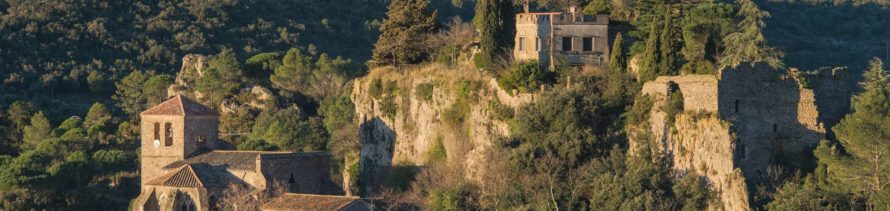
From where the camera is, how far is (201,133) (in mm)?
64625

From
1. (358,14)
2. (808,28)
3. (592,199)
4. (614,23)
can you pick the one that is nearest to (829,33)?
(808,28)

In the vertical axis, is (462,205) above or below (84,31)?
below

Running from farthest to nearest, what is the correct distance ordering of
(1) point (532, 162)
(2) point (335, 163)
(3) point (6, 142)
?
(3) point (6, 142) → (2) point (335, 163) → (1) point (532, 162)

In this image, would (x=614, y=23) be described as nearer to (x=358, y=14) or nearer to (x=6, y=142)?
(x=6, y=142)

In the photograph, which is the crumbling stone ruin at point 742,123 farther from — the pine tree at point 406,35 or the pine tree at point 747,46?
the pine tree at point 406,35

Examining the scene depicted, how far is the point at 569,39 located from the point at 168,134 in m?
15.5

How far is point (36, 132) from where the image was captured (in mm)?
82625

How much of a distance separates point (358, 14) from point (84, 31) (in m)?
15.2

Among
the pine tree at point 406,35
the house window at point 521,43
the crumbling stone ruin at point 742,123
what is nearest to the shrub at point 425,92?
the pine tree at point 406,35

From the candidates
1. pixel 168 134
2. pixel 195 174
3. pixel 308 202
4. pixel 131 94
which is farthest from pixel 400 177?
pixel 131 94

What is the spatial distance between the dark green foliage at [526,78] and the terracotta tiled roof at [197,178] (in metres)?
10.1

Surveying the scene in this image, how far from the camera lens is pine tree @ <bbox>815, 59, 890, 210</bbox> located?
47.7 meters

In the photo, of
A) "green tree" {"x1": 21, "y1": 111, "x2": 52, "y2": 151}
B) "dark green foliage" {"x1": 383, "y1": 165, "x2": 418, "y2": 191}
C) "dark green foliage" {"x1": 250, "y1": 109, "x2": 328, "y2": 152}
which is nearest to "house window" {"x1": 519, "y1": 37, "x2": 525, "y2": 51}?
"dark green foliage" {"x1": 383, "y1": 165, "x2": 418, "y2": 191}

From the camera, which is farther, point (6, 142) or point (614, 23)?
point (6, 142)
